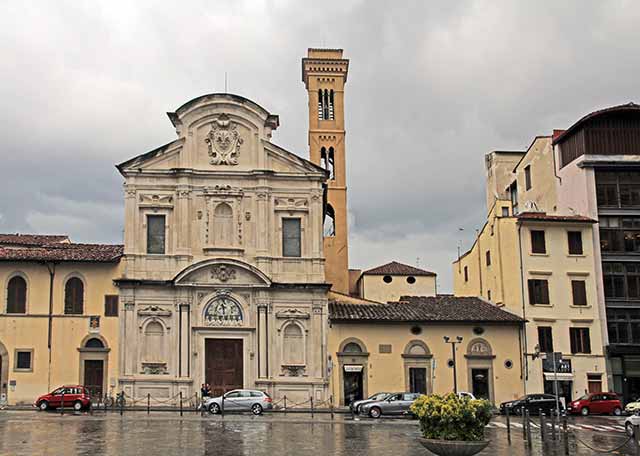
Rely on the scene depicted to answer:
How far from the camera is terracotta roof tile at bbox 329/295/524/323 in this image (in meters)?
52.8

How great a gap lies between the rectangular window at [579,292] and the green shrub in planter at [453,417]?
36907 mm

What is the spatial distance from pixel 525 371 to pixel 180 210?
76.9 feet

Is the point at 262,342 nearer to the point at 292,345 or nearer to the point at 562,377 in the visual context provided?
the point at 292,345

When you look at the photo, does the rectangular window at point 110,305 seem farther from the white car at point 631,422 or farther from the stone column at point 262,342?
the white car at point 631,422

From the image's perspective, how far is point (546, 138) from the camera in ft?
211

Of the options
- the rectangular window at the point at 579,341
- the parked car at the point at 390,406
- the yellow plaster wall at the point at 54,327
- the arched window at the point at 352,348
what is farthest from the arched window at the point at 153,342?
the rectangular window at the point at 579,341

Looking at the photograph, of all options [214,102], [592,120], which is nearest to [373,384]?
[214,102]

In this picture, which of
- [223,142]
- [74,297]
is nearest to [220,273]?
[223,142]

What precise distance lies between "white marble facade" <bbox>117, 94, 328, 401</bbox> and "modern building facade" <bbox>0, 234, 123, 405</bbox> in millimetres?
1289

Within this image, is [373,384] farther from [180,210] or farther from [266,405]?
[180,210]

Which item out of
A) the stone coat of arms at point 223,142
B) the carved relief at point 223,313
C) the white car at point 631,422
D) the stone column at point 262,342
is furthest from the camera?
the stone coat of arms at point 223,142

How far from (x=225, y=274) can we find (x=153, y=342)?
5810 millimetres

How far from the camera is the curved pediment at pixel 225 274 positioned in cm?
5138

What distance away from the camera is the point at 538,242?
5588cm
